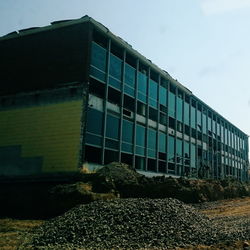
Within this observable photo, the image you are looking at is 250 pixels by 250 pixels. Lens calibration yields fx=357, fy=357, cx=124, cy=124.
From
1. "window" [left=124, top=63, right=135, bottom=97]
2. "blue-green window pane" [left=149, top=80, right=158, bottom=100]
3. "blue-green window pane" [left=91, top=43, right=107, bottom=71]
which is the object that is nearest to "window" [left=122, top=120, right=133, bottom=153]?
"window" [left=124, top=63, right=135, bottom=97]

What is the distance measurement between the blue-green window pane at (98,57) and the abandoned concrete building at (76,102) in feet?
0.28

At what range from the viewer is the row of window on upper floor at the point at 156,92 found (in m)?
31.5

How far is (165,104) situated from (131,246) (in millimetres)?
29785

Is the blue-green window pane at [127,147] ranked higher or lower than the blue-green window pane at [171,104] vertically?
lower

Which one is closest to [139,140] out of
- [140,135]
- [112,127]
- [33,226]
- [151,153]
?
[140,135]

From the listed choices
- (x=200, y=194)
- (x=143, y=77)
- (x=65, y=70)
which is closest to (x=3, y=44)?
(x=65, y=70)

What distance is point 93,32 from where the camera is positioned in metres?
31.2

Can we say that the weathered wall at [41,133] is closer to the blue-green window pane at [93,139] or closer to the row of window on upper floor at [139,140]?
the blue-green window pane at [93,139]

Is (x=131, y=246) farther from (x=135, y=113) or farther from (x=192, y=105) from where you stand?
(x=192, y=105)

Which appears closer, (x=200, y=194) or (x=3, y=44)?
(x=200, y=194)

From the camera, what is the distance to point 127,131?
34406mm

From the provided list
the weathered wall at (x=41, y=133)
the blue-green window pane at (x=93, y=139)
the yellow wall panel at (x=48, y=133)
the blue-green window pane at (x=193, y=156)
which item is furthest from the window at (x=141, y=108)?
the blue-green window pane at (x=193, y=156)

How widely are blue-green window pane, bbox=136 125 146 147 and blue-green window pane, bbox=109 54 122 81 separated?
5764 mm

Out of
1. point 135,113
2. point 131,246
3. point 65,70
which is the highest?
point 65,70
